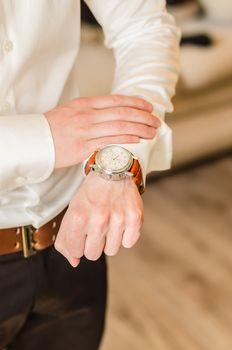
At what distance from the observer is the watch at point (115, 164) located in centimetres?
74

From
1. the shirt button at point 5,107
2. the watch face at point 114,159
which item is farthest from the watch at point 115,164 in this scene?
the shirt button at point 5,107

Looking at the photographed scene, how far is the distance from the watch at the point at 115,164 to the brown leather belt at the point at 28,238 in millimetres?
204

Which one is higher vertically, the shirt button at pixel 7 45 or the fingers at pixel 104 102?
the shirt button at pixel 7 45

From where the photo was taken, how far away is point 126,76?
0.89m

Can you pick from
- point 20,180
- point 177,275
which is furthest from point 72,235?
point 177,275

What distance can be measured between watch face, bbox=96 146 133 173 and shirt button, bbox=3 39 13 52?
18 centimetres

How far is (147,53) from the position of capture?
0.89 m

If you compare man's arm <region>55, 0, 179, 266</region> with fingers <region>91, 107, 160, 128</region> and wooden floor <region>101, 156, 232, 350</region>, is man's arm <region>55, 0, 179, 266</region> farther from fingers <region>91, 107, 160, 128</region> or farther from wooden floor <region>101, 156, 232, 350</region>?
wooden floor <region>101, 156, 232, 350</region>

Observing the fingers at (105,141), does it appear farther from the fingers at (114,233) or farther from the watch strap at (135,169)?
the fingers at (114,233)

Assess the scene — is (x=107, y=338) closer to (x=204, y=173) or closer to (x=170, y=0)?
(x=204, y=173)

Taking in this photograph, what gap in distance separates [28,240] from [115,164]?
0.26 m

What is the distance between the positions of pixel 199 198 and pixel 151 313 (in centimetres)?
79

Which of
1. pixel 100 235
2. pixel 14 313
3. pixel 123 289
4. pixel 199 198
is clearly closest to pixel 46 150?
pixel 100 235

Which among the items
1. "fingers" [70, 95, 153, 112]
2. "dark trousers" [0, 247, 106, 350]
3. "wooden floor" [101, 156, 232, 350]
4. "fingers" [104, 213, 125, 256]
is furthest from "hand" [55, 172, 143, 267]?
"wooden floor" [101, 156, 232, 350]
